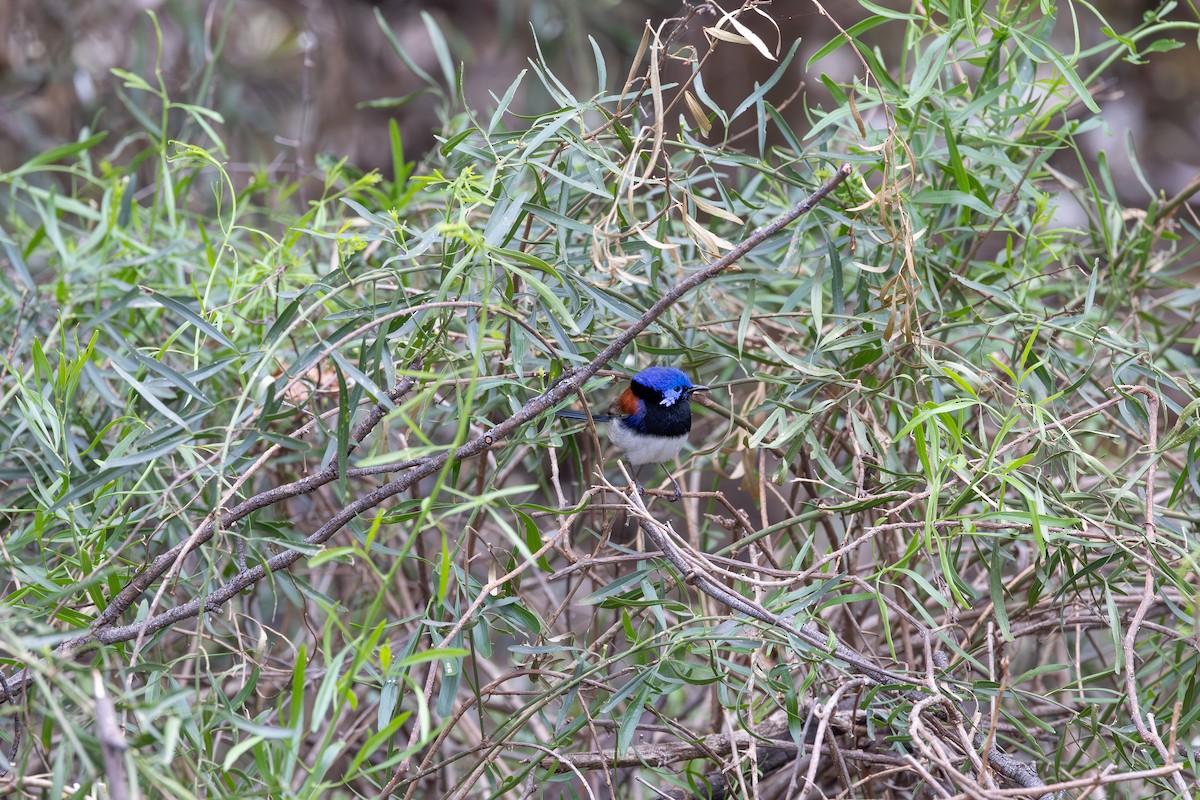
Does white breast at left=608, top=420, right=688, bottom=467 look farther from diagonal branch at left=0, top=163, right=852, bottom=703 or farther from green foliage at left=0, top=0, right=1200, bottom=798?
diagonal branch at left=0, top=163, right=852, bottom=703

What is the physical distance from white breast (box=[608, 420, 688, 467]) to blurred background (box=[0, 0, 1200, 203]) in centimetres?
246

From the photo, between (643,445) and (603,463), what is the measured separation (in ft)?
2.57

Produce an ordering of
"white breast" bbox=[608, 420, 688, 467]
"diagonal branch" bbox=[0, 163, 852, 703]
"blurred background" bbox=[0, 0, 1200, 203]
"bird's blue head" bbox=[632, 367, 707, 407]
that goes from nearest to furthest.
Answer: "diagonal branch" bbox=[0, 163, 852, 703] < "bird's blue head" bbox=[632, 367, 707, 407] < "white breast" bbox=[608, 420, 688, 467] < "blurred background" bbox=[0, 0, 1200, 203]

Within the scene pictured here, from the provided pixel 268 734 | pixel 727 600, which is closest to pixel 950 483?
pixel 727 600

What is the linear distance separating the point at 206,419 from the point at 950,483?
175 cm

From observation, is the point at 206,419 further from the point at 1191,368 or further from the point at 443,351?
the point at 1191,368

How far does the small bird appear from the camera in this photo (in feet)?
10.3

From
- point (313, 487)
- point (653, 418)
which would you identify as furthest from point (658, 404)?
point (313, 487)

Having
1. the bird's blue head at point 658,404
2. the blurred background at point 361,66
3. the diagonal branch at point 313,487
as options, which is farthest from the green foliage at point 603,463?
the blurred background at point 361,66

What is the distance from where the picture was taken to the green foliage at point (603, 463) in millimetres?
1912

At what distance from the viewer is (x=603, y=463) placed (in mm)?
2506

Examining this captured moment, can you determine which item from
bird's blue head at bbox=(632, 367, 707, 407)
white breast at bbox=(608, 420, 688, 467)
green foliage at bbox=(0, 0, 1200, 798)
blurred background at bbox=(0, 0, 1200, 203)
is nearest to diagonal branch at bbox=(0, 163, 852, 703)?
green foliage at bbox=(0, 0, 1200, 798)

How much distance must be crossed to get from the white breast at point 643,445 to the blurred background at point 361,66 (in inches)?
97.0

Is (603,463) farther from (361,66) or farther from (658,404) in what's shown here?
(361,66)
